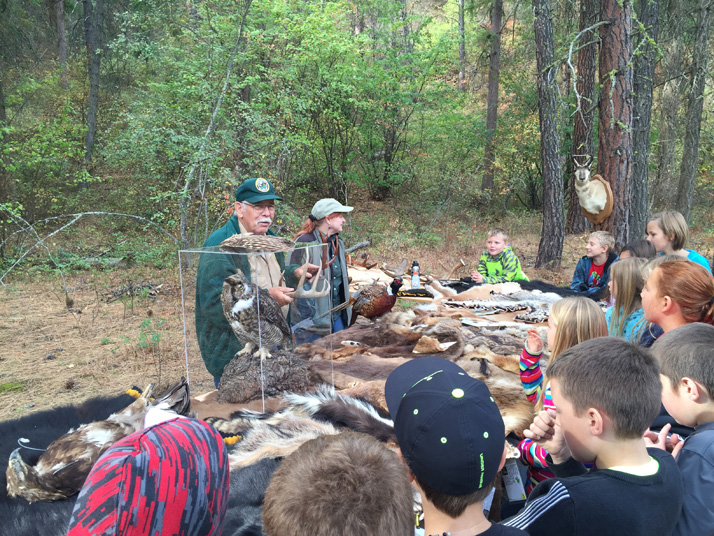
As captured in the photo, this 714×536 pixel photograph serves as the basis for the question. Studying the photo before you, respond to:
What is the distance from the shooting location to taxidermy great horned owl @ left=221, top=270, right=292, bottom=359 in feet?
8.41

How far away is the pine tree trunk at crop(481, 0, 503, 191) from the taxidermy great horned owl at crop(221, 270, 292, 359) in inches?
622

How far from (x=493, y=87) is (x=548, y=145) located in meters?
7.97

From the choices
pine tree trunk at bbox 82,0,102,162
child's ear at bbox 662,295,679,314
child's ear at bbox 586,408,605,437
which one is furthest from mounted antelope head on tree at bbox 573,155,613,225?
pine tree trunk at bbox 82,0,102,162

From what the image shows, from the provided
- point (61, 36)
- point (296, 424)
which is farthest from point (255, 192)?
point (61, 36)

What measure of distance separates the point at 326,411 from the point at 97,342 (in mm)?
5078

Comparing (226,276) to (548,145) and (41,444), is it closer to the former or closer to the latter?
(41,444)

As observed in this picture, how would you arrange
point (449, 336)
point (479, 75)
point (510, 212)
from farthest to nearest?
point (479, 75) → point (510, 212) → point (449, 336)

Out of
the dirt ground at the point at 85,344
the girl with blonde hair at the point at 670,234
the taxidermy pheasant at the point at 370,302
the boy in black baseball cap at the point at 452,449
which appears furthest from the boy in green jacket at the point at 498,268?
the boy in black baseball cap at the point at 452,449

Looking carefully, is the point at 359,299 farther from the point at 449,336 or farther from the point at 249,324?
the point at 249,324

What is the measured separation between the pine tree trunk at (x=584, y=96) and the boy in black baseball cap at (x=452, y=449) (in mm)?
7027

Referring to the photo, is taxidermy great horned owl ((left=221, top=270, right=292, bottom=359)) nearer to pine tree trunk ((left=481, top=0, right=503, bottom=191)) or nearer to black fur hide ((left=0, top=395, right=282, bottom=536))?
black fur hide ((left=0, top=395, right=282, bottom=536))

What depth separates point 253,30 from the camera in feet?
34.5

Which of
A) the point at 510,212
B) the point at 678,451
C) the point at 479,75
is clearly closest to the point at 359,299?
the point at 678,451

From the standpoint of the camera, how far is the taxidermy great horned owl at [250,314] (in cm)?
256
